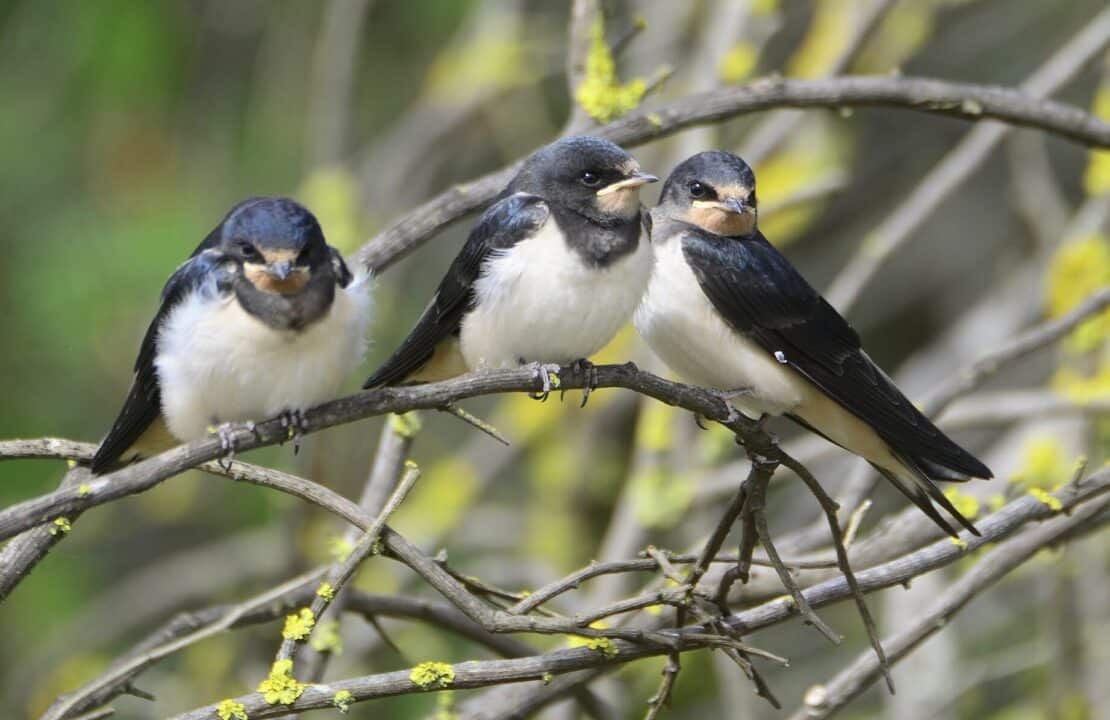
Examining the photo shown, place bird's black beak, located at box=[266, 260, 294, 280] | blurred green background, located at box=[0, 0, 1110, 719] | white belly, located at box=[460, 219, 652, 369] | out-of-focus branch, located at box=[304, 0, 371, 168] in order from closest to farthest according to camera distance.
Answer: bird's black beak, located at box=[266, 260, 294, 280]
white belly, located at box=[460, 219, 652, 369]
blurred green background, located at box=[0, 0, 1110, 719]
out-of-focus branch, located at box=[304, 0, 371, 168]

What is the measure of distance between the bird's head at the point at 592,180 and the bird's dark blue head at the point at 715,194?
0.28 m

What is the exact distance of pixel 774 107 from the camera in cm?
336

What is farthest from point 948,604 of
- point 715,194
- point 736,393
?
point 715,194

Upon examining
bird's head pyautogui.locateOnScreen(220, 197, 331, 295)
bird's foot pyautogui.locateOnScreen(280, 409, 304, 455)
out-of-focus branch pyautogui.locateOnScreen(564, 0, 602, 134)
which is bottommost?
bird's foot pyautogui.locateOnScreen(280, 409, 304, 455)

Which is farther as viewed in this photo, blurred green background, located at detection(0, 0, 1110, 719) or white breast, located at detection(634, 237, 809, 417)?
blurred green background, located at detection(0, 0, 1110, 719)

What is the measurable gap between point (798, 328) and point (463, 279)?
0.69m

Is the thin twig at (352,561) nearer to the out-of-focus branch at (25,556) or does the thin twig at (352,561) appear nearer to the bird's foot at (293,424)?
the bird's foot at (293,424)

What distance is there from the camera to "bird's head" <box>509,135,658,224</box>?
2.92 m

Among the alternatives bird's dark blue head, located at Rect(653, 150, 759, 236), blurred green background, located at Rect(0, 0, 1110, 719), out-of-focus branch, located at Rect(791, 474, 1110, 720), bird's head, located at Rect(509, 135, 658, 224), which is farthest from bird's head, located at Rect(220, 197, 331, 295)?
blurred green background, located at Rect(0, 0, 1110, 719)

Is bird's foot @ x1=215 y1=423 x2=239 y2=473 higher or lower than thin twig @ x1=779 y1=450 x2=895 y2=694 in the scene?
higher

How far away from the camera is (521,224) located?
2.96 metres

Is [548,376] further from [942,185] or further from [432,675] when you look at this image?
[942,185]

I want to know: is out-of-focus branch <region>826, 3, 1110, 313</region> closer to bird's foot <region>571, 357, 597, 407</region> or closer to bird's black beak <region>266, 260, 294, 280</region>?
bird's foot <region>571, 357, 597, 407</region>

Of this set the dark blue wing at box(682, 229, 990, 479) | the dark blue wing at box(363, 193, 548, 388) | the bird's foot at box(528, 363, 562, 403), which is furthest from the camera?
the dark blue wing at box(682, 229, 990, 479)
